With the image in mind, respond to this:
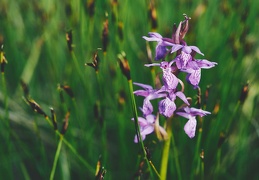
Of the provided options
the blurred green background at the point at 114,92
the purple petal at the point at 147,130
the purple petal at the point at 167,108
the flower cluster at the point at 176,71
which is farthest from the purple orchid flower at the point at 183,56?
the blurred green background at the point at 114,92

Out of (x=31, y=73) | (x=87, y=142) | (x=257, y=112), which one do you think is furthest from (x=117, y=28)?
(x=257, y=112)

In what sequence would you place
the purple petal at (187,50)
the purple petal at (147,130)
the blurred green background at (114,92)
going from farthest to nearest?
the blurred green background at (114,92) < the purple petal at (147,130) < the purple petal at (187,50)

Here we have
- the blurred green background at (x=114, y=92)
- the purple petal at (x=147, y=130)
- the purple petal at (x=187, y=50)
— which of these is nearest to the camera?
the purple petal at (x=187, y=50)

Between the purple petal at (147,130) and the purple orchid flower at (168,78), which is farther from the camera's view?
the purple petal at (147,130)

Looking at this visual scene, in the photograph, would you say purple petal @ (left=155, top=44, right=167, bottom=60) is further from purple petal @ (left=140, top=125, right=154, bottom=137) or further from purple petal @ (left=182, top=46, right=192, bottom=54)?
purple petal @ (left=140, top=125, right=154, bottom=137)

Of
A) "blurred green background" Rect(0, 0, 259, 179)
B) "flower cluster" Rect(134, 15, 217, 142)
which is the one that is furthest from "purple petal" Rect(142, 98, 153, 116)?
"blurred green background" Rect(0, 0, 259, 179)

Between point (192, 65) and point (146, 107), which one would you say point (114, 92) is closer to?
point (146, 107)

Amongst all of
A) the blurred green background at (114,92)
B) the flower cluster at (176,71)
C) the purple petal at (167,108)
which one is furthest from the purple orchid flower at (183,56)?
the blurred green background at (114,92)

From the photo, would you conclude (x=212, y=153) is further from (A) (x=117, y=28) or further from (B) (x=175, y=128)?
(A) (x=117, y=28)

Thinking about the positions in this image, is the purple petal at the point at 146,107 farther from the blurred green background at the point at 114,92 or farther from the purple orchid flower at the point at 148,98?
the blurred green background at the point at 114,92

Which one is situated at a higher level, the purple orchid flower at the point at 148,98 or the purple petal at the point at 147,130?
the purple orchid flower at the point at 148,98

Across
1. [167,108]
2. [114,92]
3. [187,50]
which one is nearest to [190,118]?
[167,108]
